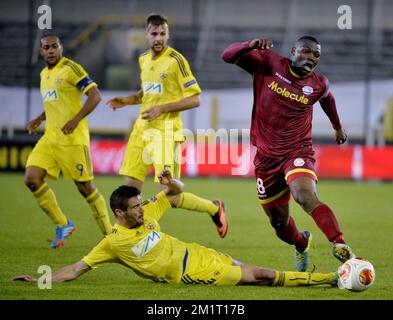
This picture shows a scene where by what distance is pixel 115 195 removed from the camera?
22.6 feet

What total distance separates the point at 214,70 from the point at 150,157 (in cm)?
1824

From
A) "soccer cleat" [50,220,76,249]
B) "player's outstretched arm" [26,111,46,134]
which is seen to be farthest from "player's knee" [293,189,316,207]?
"player's outstretched arm" [26,111,46,134]

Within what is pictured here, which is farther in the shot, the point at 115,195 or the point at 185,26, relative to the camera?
the point at 185,26

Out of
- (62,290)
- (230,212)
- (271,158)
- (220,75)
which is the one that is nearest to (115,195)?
(62,290)

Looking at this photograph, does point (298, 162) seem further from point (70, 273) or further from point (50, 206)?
point (50, 206)

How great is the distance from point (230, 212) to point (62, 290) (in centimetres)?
753

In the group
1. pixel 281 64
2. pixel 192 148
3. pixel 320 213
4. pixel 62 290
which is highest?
pixel 281 64

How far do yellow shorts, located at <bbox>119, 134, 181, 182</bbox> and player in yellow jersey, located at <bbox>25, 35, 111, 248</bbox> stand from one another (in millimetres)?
640

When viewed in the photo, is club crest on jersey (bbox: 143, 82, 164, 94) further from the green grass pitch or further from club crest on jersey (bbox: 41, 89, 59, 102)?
the green grass pitch

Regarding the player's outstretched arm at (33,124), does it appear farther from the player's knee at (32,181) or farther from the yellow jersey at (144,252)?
the yellow jersey at (144,252)

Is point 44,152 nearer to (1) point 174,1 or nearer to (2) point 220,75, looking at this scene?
(2) point 220,75

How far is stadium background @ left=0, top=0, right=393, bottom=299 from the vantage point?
70.3 ft

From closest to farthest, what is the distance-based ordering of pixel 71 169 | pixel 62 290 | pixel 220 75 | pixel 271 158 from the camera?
pixel 62 290 < pixel 271 158 < pixel 71 169 < pixel 220 75
